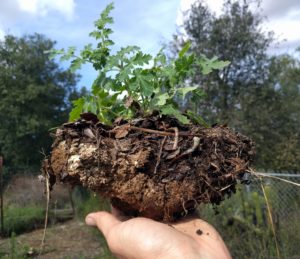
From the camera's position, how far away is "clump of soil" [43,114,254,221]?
2.11m

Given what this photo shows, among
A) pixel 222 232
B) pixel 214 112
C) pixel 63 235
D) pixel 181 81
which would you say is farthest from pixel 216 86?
pixel 181 81

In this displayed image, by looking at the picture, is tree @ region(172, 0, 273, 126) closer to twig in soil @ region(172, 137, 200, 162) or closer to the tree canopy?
the tree canopy

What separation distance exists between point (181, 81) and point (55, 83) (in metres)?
28.2

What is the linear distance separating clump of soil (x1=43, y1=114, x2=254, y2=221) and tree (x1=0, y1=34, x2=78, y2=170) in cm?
2540

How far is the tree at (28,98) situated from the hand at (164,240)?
25.4 m

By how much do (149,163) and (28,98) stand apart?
26986mm

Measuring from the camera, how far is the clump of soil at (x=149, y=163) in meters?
2.11

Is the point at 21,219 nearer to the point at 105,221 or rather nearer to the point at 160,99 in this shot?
the point at 105,221

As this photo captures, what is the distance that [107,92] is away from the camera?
2572mm

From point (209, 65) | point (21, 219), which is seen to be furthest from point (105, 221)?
point (21, 219)

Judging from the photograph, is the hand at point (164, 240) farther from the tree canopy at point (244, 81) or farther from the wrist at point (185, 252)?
the tree canopy at point (244, 81)

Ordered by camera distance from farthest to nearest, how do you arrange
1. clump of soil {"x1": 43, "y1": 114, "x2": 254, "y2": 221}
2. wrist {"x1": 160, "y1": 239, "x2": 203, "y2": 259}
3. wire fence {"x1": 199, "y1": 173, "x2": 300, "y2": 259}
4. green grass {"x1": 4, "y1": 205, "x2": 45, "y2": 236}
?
green grass {"x1": 4, "y1": 205, "x2": 45, "y2": 236}, wire fence {"x1": 199, "y1": 173, "x2": 300, "y2": 259}, clump of soil {"x1": 43, "y1": 114, "x2": 254, "y2": 221}, wrist {"x1": 160, "y1": 239, "x2": 203, "y2": 259}

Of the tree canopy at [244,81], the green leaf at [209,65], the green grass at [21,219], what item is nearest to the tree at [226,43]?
the tree canopy at [244,81]

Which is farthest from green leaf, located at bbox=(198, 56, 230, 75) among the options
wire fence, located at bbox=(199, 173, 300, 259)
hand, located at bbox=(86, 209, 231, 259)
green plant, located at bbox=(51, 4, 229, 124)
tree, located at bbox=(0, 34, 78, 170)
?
tree, located at bbox=(0, 34, 78, 170)
